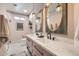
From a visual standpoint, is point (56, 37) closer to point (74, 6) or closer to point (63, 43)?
point (63, 43)

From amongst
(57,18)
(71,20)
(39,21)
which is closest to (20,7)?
(39,21)

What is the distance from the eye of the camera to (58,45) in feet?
4.95

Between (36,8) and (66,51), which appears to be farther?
(36,8)

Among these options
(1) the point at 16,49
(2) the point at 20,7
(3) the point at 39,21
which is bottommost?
(1) the point at 16,49

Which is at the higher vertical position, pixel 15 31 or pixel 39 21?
pixel 39 21

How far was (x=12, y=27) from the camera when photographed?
165 centimetres

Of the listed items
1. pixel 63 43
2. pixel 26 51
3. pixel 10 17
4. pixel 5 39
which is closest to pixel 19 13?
pixel 10 17

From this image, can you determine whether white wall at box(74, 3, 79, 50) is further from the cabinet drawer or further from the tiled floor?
the tiled floor

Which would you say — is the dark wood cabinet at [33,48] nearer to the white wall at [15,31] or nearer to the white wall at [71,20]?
the white wall at [15,31]

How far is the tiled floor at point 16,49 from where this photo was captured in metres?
1.62

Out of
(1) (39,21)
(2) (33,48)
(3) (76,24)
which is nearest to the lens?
(3) (76,24)

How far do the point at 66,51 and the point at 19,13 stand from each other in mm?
802

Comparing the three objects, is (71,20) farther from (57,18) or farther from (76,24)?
(57,18)

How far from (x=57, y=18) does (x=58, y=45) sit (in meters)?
0.41
